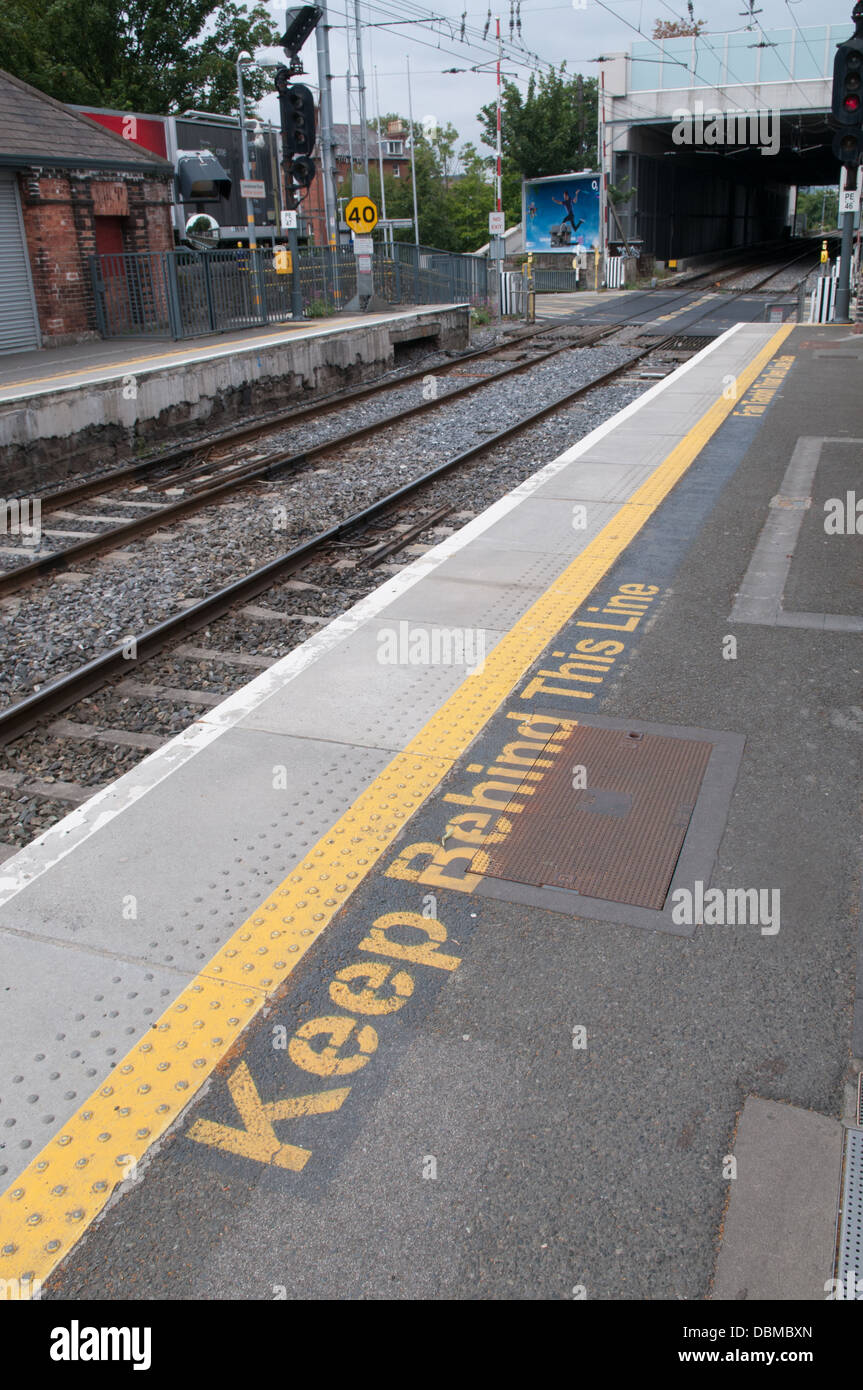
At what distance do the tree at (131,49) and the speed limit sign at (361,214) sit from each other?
1939 centimetres

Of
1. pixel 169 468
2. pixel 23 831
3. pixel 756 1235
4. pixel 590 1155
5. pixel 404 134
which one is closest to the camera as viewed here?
pixel 756 1235

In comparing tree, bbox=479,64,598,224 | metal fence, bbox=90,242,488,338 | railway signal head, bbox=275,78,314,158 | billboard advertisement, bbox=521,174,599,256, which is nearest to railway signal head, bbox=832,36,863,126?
railway signal head, bbox=275,78,314,158

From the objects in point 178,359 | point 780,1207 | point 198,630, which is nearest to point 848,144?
point 178,359

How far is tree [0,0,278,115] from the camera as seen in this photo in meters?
36.2

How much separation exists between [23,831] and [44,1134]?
95.0 inches

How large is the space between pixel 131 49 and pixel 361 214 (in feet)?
75.0

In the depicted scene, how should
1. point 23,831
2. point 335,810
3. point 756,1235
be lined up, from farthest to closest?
point 23,831 → point 335,810 → point 756,1235

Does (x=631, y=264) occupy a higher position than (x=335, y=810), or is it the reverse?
(x=631, y=264)

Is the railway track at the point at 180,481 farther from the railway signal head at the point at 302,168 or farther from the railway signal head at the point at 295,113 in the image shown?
the railway signal head at the point at 295,113

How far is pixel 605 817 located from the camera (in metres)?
4.43

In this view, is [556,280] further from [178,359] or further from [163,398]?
[163,398]

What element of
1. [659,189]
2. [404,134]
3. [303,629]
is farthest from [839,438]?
[404,134]

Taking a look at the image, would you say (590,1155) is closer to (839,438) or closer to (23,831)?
(23,831)

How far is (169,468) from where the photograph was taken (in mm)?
12797
